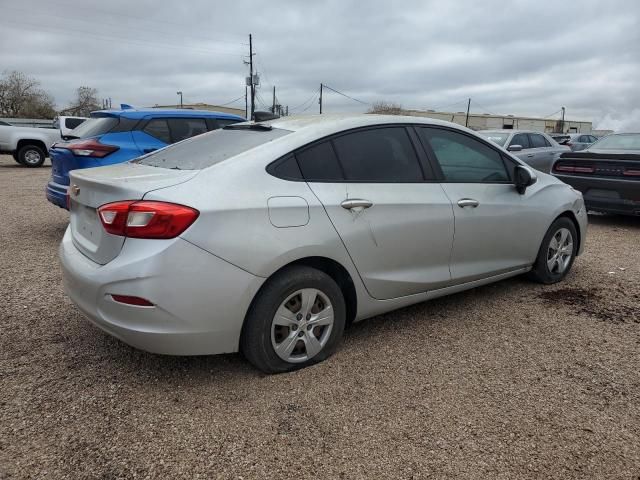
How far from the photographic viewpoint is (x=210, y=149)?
3207 mm

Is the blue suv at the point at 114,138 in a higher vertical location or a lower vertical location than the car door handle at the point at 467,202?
higher

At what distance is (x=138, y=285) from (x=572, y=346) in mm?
2820

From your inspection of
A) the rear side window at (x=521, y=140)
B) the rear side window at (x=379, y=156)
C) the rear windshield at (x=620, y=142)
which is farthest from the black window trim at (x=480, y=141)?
the rear side window at (x=521, y=140)

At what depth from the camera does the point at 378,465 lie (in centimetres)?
221

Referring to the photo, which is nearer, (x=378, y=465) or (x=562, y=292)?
(x=378, y=465)

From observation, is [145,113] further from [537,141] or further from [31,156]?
[31,156]

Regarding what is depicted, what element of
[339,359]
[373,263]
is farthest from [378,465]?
[373,263]

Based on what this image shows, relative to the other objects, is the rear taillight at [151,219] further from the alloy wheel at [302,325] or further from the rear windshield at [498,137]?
the rear windshield at [498,137]

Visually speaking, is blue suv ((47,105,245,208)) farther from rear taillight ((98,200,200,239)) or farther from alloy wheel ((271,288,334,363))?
alloy wheel ((271,288,334,363))

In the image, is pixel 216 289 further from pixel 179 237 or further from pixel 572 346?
pixel 572 346

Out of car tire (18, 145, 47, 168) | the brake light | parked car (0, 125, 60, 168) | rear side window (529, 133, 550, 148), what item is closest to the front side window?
the brake light

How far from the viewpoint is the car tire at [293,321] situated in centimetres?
273

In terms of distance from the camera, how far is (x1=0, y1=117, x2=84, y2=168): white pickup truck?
16.2m

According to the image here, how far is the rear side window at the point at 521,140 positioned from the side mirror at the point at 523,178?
7.35 m
